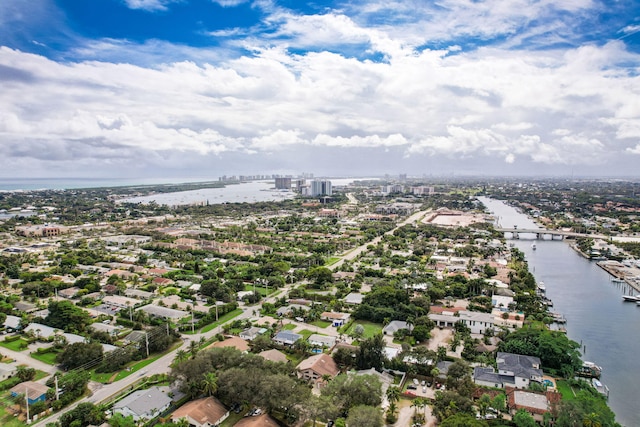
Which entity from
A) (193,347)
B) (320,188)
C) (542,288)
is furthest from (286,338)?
(320,188)

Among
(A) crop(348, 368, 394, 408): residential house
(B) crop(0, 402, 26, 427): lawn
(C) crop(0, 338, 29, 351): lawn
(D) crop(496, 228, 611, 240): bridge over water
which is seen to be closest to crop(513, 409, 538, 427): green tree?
(A) crop(348, 368, 394, 408): residential house

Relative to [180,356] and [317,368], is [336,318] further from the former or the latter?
[180,356]

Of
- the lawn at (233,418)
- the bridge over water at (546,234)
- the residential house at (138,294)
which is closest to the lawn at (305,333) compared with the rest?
the lawn at (233,418)

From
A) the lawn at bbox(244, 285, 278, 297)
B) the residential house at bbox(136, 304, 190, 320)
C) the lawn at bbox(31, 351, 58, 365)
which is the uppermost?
the residential house at bbox(136, 304, 190, 320)

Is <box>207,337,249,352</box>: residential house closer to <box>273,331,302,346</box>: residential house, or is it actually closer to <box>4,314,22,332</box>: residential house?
<box>273,331,302,346</box>: residential house

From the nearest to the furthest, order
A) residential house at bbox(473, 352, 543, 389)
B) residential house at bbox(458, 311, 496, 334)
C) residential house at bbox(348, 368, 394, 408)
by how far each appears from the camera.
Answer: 1. residential house at bbox(348, 368, 394, 408)
2. residential house at bbox(473, 352, 543, 389)
3. residential house at bbox(458, 311, 496, 334)

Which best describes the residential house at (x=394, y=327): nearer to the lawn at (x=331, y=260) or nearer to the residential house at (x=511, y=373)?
the residential house at (x=511, y=373)
